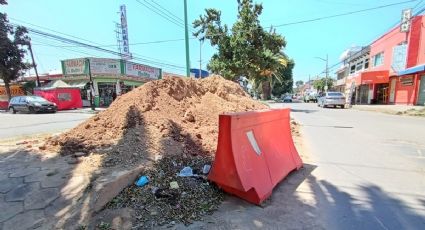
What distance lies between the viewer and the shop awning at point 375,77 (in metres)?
27.1

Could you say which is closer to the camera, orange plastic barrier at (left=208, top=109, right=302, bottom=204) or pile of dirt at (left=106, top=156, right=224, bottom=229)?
pile of dirt at (left=106, top=156, right=224, bottom=229)

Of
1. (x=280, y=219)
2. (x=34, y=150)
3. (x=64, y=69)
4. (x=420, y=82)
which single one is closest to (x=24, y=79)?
(x=64, y=69)

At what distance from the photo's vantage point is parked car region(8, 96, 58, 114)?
68.1ft

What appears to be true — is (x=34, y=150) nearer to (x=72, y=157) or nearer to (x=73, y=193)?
(x=72, y=157)

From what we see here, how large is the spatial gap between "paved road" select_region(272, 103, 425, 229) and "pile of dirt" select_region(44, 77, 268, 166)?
97.5 inches

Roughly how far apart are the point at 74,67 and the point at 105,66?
3.84 meters

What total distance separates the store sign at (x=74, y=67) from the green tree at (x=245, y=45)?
15589mm

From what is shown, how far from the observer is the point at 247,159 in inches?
150

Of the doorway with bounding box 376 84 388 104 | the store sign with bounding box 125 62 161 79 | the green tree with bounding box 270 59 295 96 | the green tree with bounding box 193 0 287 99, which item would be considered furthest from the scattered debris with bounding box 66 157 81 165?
the green tree with bounding box 270 59 295 96

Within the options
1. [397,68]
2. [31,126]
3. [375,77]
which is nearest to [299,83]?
[375,77]

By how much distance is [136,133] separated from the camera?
18.1ft

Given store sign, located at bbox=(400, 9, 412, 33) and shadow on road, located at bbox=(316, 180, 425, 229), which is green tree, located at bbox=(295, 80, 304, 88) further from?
shadow on road, located at bbox=(316, 180, 425, 229)

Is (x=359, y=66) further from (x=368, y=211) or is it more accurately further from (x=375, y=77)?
(x=368, y=211)

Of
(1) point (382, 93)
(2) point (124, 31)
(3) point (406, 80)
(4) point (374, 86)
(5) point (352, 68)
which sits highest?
(2) point (124, 31)
